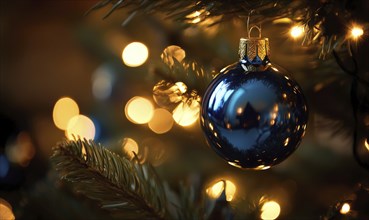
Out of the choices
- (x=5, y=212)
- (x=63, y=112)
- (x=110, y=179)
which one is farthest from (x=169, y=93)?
(x=63, y=112)

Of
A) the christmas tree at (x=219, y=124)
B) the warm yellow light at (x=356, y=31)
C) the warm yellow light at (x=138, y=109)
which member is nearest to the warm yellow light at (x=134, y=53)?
the christmas tree at (x=219, y=124)

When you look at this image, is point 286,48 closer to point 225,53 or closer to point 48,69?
point 225,53

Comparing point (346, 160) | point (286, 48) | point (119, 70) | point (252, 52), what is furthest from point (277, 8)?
point (119, 70)

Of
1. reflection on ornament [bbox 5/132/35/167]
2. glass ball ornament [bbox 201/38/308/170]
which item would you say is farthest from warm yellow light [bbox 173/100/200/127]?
reflection on ornament [bbox 5/132/35/167]

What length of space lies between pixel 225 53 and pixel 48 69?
45.0 inches

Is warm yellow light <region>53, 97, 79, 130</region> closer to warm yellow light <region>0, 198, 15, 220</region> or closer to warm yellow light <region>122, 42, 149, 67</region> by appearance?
warm yellow light <region>122, 42, 149, 67</region>

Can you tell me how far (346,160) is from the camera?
0.76 m

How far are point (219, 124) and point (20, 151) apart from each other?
2.63 ft

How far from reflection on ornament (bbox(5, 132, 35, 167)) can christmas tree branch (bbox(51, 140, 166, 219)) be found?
0.58 metres

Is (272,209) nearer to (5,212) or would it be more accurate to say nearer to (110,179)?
(110,179)

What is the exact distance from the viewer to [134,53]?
1268mm

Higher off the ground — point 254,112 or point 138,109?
point 138,109

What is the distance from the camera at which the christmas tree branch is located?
0.45m

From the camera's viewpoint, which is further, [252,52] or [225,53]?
[225,53]
